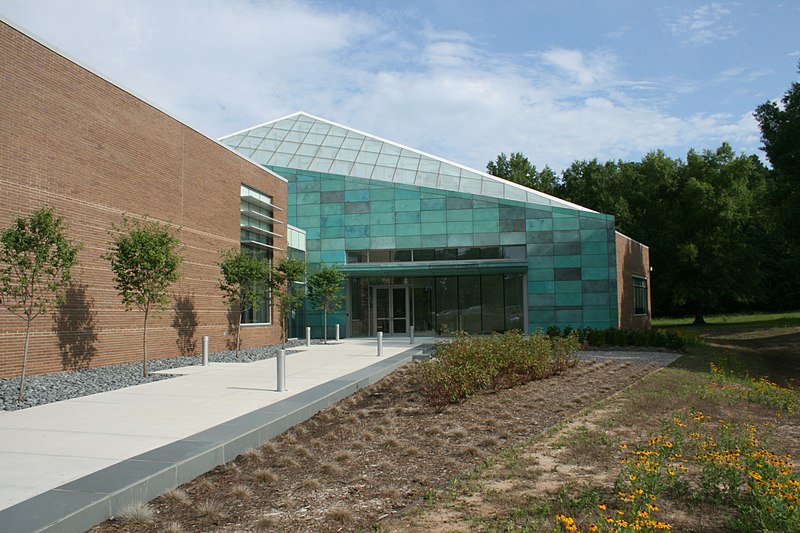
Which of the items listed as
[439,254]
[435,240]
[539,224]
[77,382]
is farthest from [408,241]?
[77,382]

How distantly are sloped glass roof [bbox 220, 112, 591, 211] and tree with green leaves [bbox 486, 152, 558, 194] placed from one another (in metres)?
26.8

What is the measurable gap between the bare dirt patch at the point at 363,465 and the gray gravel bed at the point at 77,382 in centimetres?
485

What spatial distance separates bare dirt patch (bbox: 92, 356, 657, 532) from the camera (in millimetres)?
5152

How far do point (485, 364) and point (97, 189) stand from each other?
10137 millimetres

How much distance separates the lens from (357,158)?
35156mm

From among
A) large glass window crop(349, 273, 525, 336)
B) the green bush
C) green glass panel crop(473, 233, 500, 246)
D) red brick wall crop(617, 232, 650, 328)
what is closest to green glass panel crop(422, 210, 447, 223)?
green glass panel crop(473, 233, 500, 246)

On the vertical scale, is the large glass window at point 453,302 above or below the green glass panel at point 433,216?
below

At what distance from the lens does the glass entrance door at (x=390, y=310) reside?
32.7m

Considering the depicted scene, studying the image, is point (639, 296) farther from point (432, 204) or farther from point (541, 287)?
point (432, 204)

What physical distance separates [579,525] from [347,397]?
7296mm

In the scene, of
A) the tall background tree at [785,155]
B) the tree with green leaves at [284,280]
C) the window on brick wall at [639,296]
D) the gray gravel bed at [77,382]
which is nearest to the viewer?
the gray gravel bed at [77,382]

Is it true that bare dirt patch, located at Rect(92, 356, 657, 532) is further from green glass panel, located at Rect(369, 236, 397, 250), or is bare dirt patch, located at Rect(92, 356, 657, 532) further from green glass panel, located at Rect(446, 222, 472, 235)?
green glass panel, located at Rect(369, 236, 397, 250)

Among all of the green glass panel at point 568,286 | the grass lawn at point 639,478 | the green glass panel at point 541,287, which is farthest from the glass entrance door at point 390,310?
the grass lawn at point 639,478

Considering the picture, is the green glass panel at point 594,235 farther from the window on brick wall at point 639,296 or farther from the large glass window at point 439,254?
the window on brick wall at point 639,296
